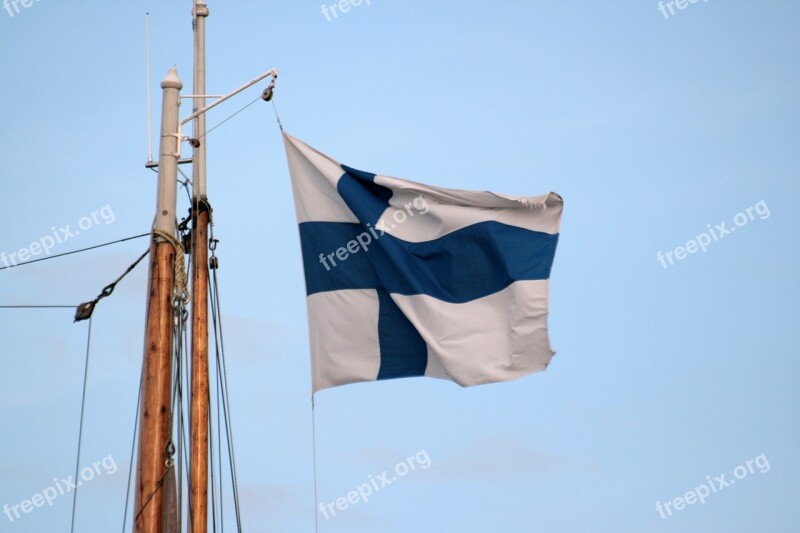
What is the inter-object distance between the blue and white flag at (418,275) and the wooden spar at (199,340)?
1.21m

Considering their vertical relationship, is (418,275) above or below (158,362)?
above

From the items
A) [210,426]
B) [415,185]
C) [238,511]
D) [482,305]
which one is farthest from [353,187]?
[238,511]

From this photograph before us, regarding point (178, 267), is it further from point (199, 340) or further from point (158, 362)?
point (199, 340)

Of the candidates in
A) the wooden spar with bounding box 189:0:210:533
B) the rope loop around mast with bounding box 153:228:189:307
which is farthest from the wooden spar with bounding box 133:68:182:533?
the wooden spar with bounding box 189:0:210:533

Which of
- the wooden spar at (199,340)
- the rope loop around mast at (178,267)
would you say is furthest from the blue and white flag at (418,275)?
the rope loop around mast at (178,267)

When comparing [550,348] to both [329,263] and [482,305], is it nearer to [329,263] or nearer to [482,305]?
[482,305]

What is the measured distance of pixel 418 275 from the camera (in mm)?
17484

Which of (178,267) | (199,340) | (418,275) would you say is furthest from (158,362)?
(418,275)

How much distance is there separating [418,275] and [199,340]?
3.02m

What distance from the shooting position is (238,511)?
19359 millimetres

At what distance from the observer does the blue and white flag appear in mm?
17078

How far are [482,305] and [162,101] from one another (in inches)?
184

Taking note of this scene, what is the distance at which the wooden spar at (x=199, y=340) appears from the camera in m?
17.3

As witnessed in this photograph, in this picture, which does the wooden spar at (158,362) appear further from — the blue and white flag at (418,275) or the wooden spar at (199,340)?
the blue and white flag at (418,275)
